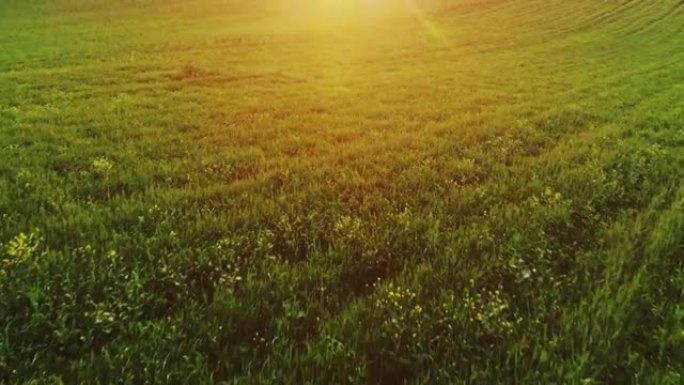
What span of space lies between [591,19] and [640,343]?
52572 millimetres

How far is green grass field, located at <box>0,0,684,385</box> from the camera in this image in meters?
4.84

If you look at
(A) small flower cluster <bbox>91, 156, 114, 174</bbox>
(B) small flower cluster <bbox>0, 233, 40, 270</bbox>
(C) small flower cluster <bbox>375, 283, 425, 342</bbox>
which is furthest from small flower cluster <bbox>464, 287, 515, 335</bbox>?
(A) small flower cluster <bbox>91, 156, 114, 174</bbox>

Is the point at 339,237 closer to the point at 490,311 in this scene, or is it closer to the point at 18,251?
the point at 490,311

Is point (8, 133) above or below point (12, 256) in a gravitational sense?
below

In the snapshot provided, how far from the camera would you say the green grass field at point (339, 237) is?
191 inches

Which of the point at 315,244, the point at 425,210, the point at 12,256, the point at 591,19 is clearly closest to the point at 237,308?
the point at 315,244

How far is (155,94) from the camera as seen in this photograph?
65.9 ft

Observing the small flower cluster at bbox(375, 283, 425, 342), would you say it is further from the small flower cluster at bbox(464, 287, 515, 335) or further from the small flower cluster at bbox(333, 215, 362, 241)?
the small flower cluster at bbox(333, 215, 362, 241)

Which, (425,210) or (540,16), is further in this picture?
(540,16)

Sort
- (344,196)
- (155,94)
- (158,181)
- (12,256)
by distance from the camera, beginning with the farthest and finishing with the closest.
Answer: (155,94) → (158,181) → (344,196) → (12,256)

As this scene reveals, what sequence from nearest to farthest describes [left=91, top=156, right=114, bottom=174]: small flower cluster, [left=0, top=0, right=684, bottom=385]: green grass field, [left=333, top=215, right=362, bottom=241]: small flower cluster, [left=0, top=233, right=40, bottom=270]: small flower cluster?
[left=0, top=0, right=684, bottom=385]: green grass field, [left=0, top=233, right=40, bottom=270]: small flower cluster, [left=333, top=215, right=362, bottom=241]: small flower cluster, [left=91, top=156, right=114, bottom=174]: small flower cluster

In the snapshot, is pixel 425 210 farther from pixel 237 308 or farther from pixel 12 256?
pixel 12 256

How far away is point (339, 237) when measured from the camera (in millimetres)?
7273

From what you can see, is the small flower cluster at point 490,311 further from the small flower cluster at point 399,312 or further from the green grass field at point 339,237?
the small flower cluster at point 399,312
